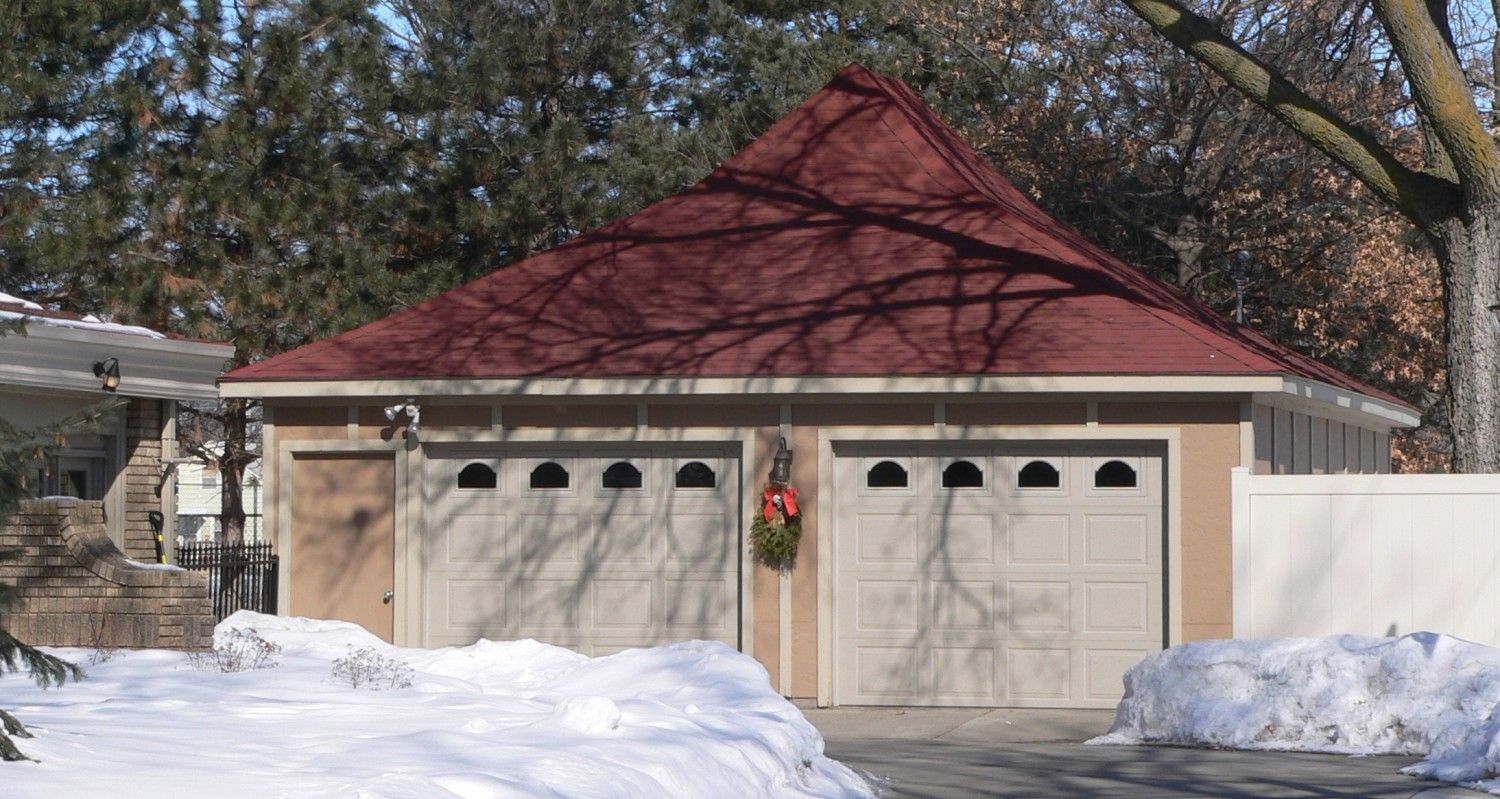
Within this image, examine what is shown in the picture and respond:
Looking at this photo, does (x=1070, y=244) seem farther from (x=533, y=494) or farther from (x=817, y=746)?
(x=817, y=746)

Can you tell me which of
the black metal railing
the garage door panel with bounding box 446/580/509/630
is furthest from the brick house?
the garage door panel with bounding box 446/580/509/630

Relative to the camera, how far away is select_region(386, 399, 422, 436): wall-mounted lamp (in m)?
15.4

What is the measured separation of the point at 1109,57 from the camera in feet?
88.2

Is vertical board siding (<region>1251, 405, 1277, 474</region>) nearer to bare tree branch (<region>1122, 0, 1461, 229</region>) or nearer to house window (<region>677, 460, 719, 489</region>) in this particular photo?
bare tree branch (<region>1122, 0, 1461, 229</region>)

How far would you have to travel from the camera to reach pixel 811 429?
15.2 m

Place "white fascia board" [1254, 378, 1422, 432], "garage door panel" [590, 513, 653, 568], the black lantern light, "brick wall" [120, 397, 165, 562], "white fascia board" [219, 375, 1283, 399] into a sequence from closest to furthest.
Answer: "white fascia board" [219, 375, 1283, 399] < "white fascia board" [1254, 378, 1422, 432] < the black lantern light < "garage door panel" [590, 513, 653, 568] < "brick wall" [120, 397, 165, 562]

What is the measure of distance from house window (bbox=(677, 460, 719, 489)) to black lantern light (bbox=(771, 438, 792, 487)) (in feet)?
2.15

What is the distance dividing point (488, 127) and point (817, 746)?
1936 centimetres

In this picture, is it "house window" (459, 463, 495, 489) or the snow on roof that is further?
"house window" (459, 463, 495, 489)

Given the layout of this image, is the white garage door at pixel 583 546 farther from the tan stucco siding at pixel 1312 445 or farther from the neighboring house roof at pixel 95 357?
the tan stucco siding at pixel 1312 445

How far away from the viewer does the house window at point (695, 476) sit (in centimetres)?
1553

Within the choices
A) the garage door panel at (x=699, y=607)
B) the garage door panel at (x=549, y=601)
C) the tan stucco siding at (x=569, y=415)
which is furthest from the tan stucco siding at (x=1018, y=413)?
the garage door panel at (x=549, y=601)

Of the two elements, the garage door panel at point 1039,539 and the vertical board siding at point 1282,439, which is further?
the vertical board siding at point 1282,439

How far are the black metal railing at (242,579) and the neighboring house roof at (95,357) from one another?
4.54ft
